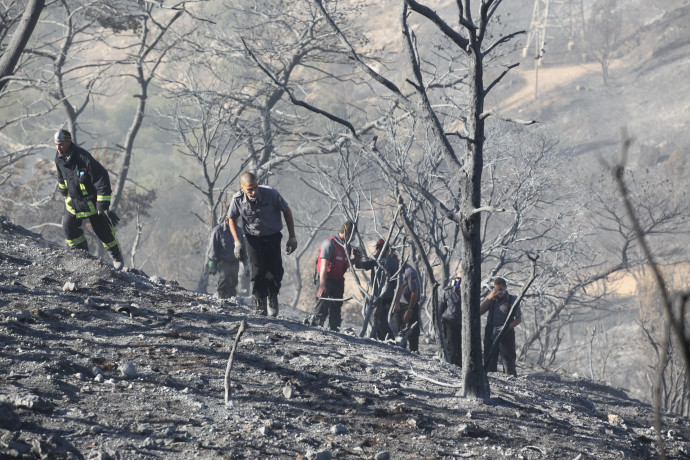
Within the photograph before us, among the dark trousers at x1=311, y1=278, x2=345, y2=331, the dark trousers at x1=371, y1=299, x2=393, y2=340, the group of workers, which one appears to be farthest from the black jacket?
the dark trousers at x1=371, y1=299, x2=393, y2=340

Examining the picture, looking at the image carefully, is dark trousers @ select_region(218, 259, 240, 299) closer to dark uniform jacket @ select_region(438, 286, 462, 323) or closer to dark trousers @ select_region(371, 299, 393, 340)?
dark trousers @ select_region(371, 299, 393, 340)

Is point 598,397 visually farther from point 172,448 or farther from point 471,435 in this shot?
point 172,448

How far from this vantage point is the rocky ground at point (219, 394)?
3682 millimetres

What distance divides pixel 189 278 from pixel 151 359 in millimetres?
29194

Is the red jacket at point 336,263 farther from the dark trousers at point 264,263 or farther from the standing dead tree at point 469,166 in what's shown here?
the standing dead tree at point 469,166

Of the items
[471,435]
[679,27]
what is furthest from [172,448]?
[679,27]

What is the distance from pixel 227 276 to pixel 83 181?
3054mm

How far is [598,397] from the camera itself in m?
8.86

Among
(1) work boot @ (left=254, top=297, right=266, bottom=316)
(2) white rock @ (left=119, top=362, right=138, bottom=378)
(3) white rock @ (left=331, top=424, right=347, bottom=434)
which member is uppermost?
(1) work boot @ (left=254, top=297, right=266, bottom=316)

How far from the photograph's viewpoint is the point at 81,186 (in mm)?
7195

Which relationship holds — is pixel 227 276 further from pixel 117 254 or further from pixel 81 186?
pixel 81 186

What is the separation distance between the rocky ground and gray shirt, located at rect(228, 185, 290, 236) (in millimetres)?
770

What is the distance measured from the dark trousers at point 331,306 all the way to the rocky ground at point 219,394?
7.54 ft

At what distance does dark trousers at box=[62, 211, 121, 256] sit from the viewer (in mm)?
7379
